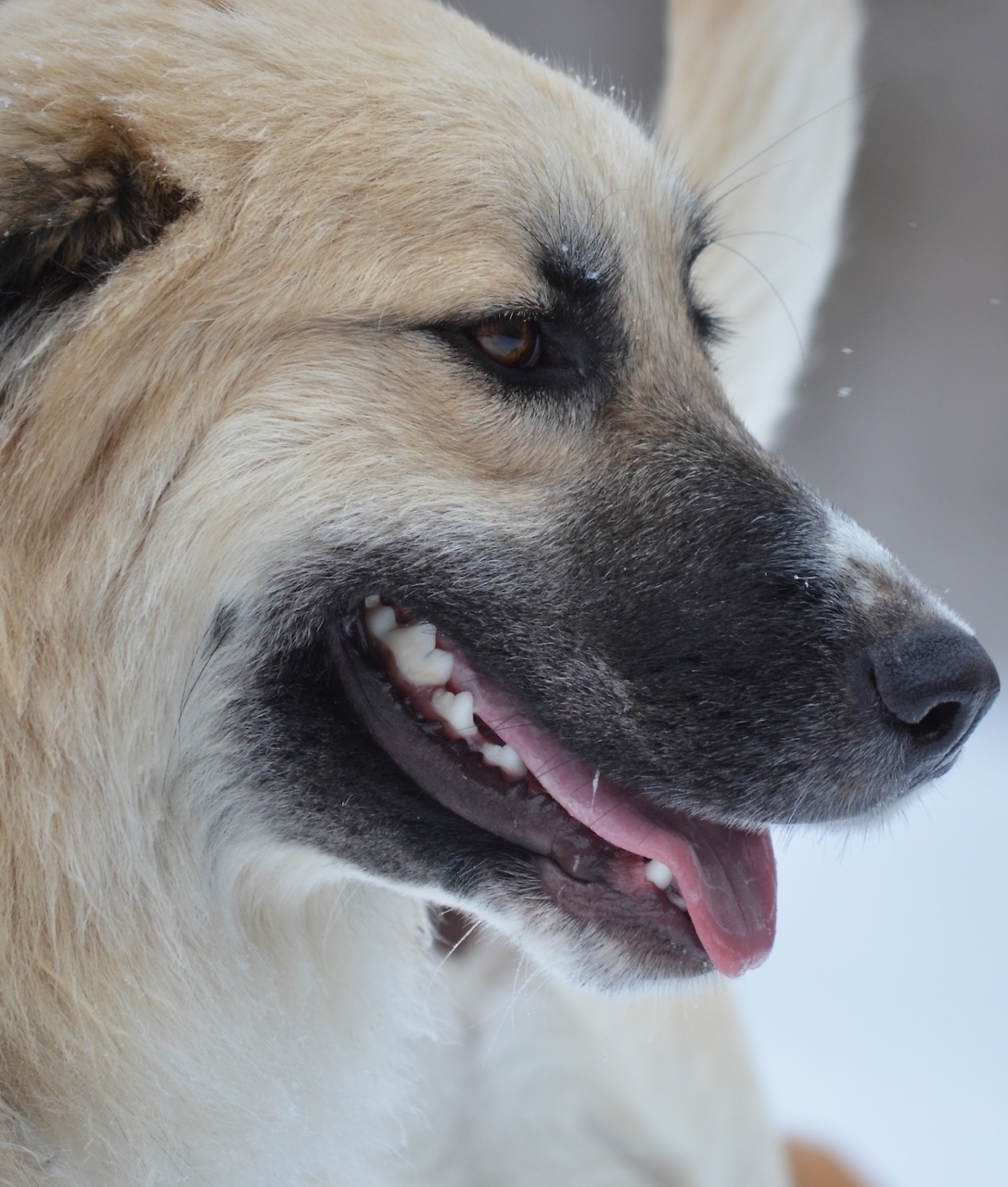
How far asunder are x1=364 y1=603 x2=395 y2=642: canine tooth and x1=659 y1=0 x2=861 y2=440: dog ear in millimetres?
1216

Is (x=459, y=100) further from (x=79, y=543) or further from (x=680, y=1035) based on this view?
(x=680, y=1035)

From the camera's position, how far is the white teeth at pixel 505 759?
1515 millimetres

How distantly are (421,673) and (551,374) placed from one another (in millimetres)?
416

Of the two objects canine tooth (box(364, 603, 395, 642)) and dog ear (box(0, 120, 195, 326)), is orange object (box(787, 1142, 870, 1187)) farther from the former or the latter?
dog ear (box(0, 120, 195, 326))

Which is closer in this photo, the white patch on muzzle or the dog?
the dog

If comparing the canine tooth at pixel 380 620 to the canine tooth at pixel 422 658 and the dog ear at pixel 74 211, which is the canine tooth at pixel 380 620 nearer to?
the canine tooth at pixel 422 658

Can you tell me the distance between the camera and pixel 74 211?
53.5 inches

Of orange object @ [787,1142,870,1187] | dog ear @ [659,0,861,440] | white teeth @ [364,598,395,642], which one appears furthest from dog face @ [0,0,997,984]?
orange object @ [787,1142,870,1187]

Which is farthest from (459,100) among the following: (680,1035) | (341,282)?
(680,1035)

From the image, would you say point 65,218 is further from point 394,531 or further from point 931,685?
point 931,685

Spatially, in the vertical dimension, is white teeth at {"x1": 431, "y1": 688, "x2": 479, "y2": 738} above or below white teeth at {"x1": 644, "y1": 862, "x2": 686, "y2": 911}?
above

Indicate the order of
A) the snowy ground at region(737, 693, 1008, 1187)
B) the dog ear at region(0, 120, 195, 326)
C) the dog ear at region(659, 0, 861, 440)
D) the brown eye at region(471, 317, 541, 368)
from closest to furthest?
the dog ear at region(0, 120, 195, 326)
the brown eye at region(471, 317, 541, 368)
the dog ear at region(659, 0, 861, 440)
the snowy ground at region(737, 693, 1008, 1187)

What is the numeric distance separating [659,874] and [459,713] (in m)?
0.34

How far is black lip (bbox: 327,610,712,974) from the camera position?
150cm
